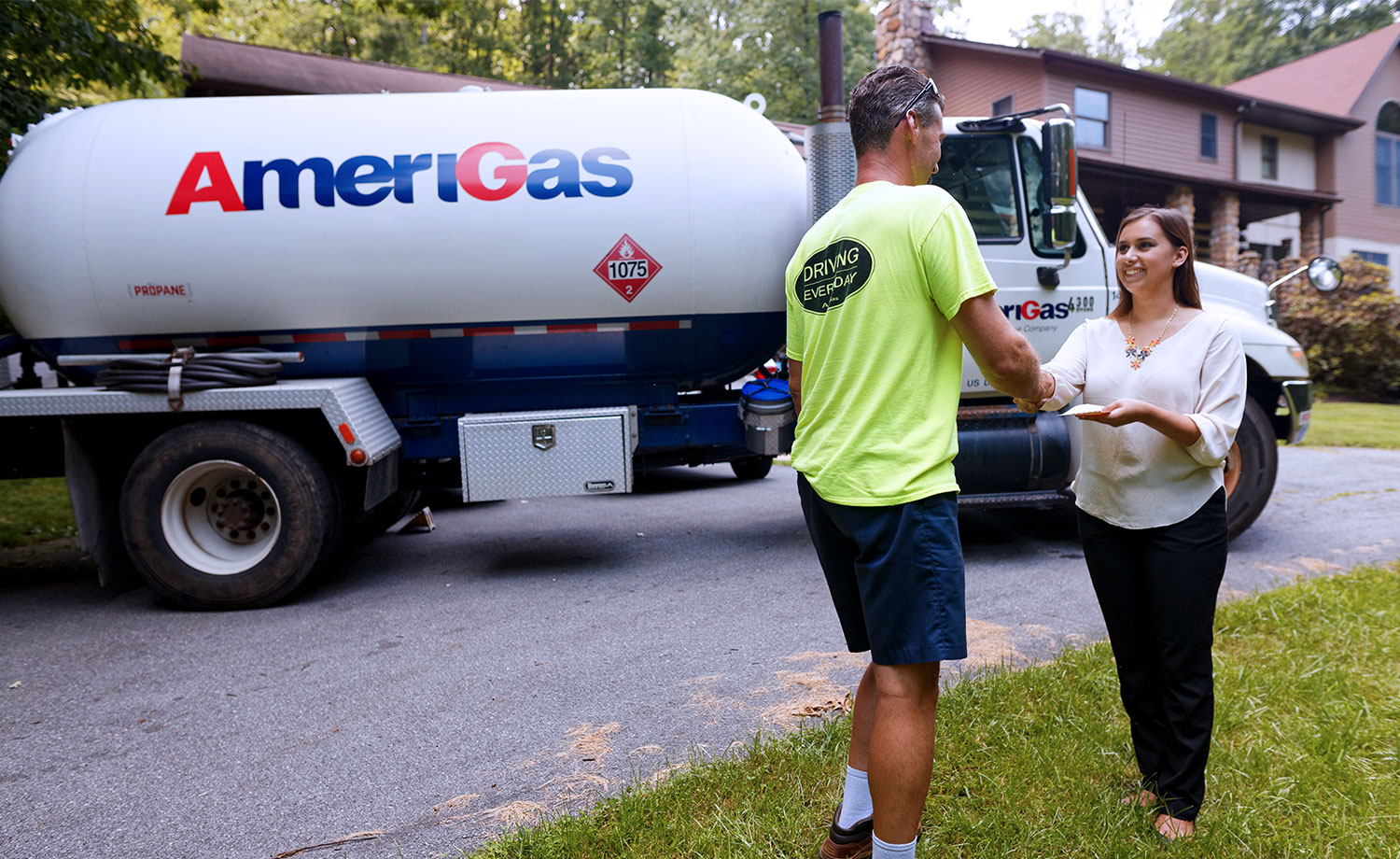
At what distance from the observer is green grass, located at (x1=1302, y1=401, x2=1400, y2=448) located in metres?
10.8

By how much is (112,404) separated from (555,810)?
3788 millimetres

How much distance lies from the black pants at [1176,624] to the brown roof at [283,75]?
39.0 ft

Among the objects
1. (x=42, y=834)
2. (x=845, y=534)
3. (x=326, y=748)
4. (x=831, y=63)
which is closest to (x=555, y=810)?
(x=326, y=748)

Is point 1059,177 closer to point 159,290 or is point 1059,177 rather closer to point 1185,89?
point 159,290

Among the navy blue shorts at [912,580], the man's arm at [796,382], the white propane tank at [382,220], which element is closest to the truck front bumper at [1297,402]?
the white propane tank at [382,220]

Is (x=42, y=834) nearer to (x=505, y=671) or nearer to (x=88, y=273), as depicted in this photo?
(x=505, y=671)

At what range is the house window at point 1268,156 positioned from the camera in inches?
907

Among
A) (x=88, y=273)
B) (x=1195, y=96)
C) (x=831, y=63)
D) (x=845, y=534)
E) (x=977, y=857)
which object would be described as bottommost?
(x=977, y=857)

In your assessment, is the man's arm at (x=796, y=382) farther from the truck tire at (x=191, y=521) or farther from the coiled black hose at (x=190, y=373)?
the coiled black hose at (x=190, y=373)

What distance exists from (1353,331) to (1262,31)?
31.6 meters

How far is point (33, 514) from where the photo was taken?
25.3 feet

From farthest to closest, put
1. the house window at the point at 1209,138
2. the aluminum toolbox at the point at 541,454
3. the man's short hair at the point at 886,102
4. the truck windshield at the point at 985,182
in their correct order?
1. the house window at the point at 1209,138
2. the truck windshield at the point at 985,182
3. the aluminum toolbox at the point at 541,454
4. the man's short hair at the point at 886,102

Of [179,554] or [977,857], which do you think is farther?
[179,554]

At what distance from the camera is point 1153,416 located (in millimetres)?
2277
